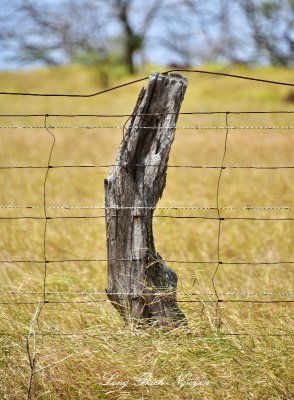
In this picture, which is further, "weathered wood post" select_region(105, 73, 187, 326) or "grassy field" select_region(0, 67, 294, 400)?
"weathered wood post" select_region(105, 73, 187, 326)

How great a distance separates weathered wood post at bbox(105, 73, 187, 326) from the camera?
3510mm

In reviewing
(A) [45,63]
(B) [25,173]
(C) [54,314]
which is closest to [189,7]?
(A) [45,63]

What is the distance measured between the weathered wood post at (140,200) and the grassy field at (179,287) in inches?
6.9

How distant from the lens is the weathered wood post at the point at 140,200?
11.5ft

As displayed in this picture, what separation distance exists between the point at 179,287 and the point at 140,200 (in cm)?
66

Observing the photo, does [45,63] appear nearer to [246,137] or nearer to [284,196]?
[246,137]

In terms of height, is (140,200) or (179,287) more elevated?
(140,200)

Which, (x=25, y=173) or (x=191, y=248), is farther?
(x=25, y=173)

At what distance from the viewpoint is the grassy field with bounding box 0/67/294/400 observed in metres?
3.19

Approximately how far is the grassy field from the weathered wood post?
0.18 metres

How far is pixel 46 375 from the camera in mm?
3262

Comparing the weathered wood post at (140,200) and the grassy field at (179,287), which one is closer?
the grassy field at (179,287)

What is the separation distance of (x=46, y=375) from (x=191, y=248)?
296 cm

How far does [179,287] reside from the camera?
12.7ft
